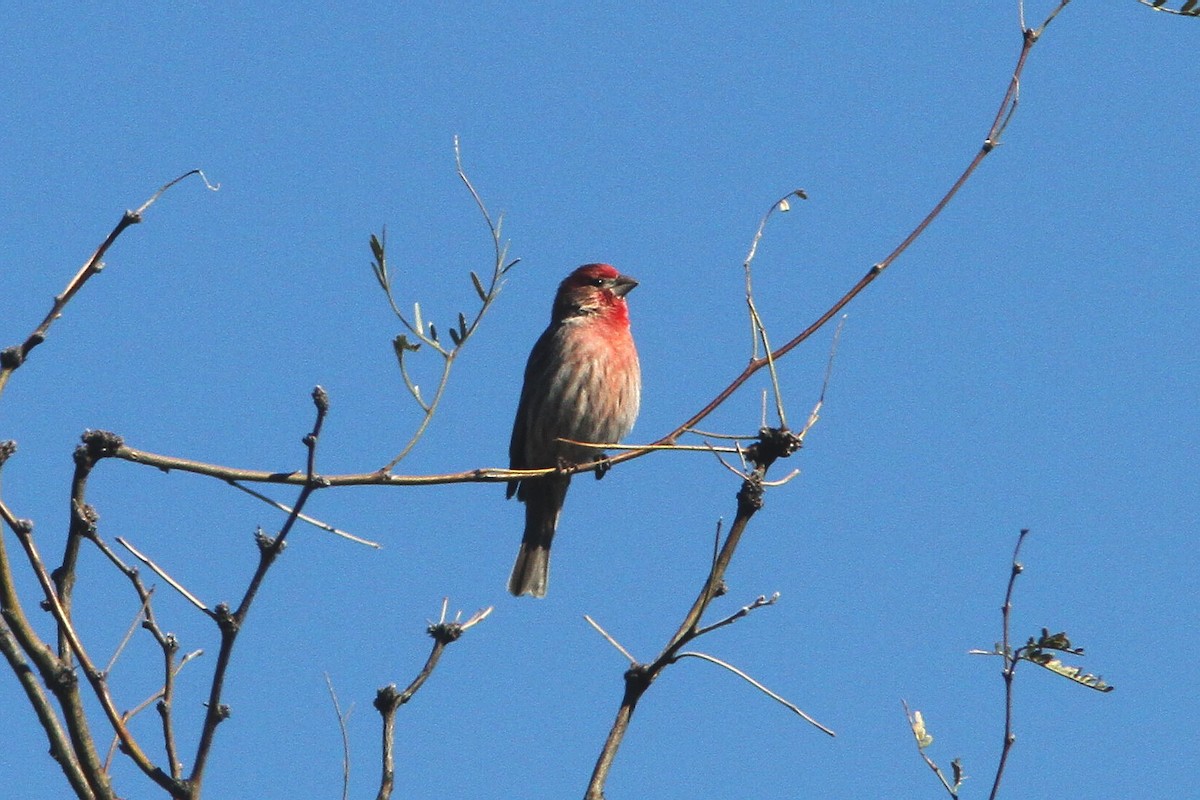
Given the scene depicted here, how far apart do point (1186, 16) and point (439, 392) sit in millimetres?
2387

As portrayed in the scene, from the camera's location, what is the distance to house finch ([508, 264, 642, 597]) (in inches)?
389

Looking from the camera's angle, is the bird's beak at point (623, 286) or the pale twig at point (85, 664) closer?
the pale twig at point (85, 664)

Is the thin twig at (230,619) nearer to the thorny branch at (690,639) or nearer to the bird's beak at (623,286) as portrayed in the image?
the thorny branch at (690,639)

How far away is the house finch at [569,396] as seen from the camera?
32.4 ft

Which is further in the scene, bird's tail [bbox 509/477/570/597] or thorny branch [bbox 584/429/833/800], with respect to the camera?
bird's tail [bbox 509/477/570/597]

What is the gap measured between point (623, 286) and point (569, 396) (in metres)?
1.20

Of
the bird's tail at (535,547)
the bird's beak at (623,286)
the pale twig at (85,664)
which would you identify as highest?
the bird's beak at (623,286)

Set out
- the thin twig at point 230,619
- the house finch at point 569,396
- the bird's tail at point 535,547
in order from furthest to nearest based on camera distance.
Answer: the bird's tail at point 535,547, the house finch at point 569,396, the thin twig at point 230,619

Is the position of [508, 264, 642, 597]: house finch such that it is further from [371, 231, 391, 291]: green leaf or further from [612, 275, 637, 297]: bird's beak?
[371, 231, 391, 291]: green leaf

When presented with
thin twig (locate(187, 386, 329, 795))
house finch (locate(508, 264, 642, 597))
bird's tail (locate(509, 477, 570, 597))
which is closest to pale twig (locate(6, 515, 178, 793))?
thin twig (locate(187, 386, 329, 795))

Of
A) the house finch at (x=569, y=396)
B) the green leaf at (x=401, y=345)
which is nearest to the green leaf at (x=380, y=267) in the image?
the green leaf at (x=401, y=345)

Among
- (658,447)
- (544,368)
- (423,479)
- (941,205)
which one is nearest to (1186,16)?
(941,205)

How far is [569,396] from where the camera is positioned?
9875 mm

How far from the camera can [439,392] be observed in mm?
3891
